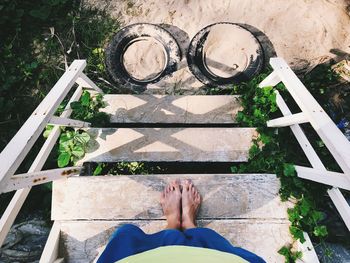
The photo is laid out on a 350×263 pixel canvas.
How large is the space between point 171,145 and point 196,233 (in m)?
0.90

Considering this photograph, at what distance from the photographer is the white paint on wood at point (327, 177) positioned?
1.51 metres

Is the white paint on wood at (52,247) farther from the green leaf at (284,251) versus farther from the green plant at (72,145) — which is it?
the green leaf at (284,251)

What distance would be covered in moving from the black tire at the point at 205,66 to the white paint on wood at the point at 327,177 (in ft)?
4.72

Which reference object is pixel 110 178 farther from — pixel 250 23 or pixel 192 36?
pixel 250 23

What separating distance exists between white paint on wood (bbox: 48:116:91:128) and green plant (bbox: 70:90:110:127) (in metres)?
0.10

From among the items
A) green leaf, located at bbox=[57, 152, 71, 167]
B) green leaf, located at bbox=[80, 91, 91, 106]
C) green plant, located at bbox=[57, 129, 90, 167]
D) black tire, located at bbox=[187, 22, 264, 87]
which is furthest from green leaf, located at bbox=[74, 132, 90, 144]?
black tire, located at bbox=[187, 22, 264, 87]

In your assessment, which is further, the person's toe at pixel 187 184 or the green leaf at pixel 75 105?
the green leaf at pixel 75 105

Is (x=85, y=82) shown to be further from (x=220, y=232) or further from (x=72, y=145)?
(x=220, y=232)

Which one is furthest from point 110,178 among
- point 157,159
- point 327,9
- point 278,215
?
point 327,9

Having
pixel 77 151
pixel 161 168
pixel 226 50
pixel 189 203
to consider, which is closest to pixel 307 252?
pixel 189 203

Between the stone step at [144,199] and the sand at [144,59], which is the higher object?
the sand at [144,59]

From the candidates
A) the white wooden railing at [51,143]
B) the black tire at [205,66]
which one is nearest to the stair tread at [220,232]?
the white wooden railing at [51,143]

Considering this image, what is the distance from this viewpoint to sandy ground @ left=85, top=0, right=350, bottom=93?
11.4 ft

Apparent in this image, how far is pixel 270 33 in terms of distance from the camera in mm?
3500
